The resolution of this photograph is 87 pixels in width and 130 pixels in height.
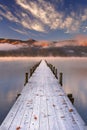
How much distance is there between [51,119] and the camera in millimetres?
8219

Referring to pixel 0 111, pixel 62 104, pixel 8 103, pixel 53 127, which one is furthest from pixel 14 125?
pixel 8 103

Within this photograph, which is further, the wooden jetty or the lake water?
the lake water

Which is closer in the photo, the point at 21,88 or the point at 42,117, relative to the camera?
the point at 42,117

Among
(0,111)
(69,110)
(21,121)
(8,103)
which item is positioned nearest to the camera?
(21,121)

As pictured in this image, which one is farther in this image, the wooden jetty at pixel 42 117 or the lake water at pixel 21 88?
the lake water at pixel 21 88

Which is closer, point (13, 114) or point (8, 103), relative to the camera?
point (13, 114)

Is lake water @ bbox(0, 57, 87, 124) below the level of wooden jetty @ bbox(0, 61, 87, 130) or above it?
below

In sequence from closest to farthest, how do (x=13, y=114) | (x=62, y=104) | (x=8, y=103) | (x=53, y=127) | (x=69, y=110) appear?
(x=53, y=127)
(x=13, y=114)
(x=69, y=110)
(x=62, y=104)
(x=8, y=103)

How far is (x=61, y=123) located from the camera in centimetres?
777

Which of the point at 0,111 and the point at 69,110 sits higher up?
the point at 69,110

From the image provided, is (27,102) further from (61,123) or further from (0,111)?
(0,111)

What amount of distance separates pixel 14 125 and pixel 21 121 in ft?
1.69

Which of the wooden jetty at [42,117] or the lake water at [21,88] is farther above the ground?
the wooden jetty at [42,117]

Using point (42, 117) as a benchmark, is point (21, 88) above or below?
below
